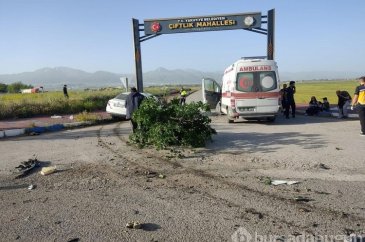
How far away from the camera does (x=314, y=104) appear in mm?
19094

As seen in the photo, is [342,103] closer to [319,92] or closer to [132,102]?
[132,102]

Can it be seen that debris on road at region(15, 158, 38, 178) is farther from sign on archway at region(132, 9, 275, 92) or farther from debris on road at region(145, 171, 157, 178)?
sign on archway at region(132, 9, 275, 92)

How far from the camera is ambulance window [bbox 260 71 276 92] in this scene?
578 inches

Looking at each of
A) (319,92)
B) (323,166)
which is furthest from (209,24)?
(319,92)

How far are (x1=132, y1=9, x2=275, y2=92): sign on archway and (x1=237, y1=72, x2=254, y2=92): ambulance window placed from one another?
6.26m

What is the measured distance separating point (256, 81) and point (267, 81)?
1.47ft

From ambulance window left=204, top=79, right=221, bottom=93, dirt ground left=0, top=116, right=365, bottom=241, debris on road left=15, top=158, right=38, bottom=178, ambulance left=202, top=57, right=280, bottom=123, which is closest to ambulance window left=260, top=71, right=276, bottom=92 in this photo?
ambulance left=202, top=57, right=280, bottom=123

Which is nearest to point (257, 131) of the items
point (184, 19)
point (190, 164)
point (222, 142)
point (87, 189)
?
point (222, 142)

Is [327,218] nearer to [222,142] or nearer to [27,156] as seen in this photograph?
[222,142]

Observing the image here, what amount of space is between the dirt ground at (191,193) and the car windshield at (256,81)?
15.6 feet

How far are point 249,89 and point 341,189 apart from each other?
9.21m

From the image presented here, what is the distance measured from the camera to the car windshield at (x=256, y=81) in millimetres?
14680

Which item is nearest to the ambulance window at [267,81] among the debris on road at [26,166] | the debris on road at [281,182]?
the debris on road at [281,182]

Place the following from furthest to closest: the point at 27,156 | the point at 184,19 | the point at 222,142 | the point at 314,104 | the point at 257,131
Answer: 1. the point at 184,19
2. the point at 314,104
3. the point at 257,131
4. the point at 222,142
5. the point at 27,156
